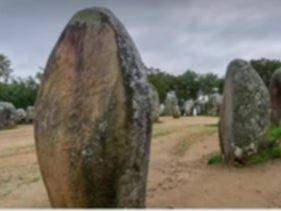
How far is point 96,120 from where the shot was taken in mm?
5484

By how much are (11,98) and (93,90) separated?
29.1 metres

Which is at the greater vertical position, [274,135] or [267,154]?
[274,135]

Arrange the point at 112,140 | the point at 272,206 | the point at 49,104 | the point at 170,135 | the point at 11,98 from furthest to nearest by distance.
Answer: the point at 11,98 < the point at 170,135 < the point at 272,206 < the point at 49,104 < the point at 112,140

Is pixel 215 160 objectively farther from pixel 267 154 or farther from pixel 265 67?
pixel 265 67

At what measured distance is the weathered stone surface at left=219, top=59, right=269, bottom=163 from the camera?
10228 millimetres

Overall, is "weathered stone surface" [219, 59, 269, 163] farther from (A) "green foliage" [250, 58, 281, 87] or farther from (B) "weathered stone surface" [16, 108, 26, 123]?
(A) "green foliage" [250, 58, 281, 87]

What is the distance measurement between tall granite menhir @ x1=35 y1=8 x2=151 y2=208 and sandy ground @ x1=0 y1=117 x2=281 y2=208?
195 centimetres

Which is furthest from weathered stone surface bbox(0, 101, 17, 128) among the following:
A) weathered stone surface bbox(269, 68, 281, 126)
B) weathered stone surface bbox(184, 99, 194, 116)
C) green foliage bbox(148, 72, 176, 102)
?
weathered stone surface bbox(269, 68, 281, 126)

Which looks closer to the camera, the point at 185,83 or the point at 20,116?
the point at 20,116

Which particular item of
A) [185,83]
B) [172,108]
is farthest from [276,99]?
[185,83]

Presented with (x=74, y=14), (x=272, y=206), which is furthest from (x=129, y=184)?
(x=272, y=206)

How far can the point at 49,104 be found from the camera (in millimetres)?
5867

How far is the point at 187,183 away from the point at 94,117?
3893 millimetres

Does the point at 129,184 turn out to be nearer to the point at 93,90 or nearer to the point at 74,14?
the point at 93,90
